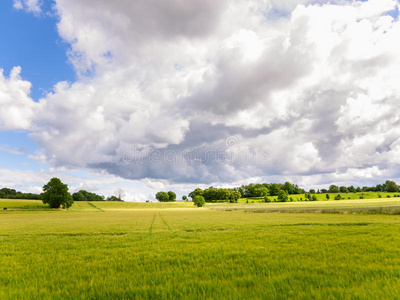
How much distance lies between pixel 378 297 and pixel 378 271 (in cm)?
276

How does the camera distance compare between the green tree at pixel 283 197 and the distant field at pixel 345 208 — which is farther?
the green tree at pixel 283 197

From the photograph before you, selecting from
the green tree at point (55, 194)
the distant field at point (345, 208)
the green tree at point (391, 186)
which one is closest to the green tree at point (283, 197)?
the distant field at point (345, 208)

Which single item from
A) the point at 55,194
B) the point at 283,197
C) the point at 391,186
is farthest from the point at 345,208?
the point at 391,186

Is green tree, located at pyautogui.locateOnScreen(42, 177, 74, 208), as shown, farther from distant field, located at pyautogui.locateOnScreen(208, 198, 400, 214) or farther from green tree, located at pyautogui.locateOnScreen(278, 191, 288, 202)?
green tree, located at pyautogui.locateOnScreen(278, 191, 288, 202)

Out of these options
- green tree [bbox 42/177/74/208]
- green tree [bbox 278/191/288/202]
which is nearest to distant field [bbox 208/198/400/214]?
green tree [bbox 278/191/288/202]

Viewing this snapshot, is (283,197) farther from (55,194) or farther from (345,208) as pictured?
(55,194)

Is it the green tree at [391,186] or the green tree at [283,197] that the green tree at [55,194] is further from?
the green tree at [391,186]

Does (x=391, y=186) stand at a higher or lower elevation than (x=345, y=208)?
higher

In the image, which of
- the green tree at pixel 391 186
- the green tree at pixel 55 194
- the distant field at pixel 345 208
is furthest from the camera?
the green tree at pixel 391 186

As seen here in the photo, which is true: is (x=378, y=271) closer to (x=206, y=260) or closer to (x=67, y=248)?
(x=206, y=260)

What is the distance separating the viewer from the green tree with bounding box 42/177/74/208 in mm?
92938

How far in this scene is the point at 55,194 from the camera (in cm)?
9275

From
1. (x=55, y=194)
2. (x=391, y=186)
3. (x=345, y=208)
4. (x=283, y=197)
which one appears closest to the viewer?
(x=345, y=208)

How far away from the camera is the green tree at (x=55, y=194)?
92.9 meters
